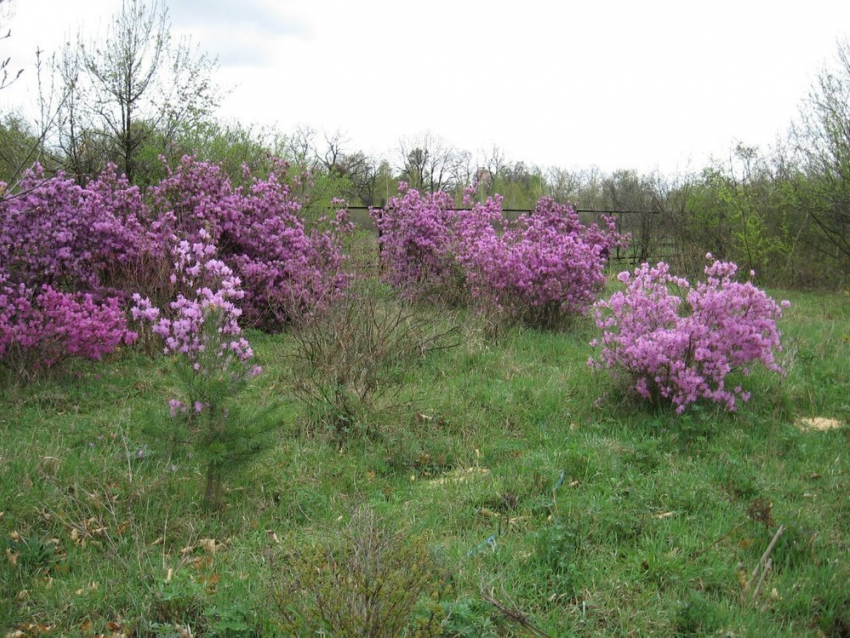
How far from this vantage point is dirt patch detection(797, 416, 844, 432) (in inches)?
212

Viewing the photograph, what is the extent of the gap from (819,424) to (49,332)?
22.8 feet

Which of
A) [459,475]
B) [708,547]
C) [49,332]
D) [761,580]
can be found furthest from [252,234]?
[761,580]

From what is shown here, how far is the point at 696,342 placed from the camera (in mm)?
5488

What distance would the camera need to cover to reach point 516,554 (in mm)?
→ 3369

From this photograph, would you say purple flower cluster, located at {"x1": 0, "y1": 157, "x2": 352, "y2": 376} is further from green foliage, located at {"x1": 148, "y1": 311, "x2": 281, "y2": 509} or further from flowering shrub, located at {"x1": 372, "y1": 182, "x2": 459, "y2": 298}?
flowering shrub, located at {"x1": 372, "y1": 182, "x2": 459, "y2": 298}

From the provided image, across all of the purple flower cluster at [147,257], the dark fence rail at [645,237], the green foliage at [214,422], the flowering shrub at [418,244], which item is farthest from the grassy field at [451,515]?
the dark fence rail at [645,237]

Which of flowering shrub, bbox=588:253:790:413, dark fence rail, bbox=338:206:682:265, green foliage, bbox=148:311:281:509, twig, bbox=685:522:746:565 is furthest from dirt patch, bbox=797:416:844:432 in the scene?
dark fence rail, bbox=338:206:682:265

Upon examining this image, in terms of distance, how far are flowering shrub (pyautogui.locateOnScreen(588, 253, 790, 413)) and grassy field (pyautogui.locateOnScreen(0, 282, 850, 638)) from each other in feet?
0.69

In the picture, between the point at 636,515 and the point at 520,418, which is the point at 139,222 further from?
the point at 636,515

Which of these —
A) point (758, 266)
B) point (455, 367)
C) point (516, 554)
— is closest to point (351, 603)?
point (516, 554)

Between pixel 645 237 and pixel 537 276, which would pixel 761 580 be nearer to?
pixel 537 276

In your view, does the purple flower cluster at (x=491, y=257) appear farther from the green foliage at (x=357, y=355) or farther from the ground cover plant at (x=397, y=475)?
the green foliage at (x=357, y=355)

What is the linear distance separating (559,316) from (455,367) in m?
2.96

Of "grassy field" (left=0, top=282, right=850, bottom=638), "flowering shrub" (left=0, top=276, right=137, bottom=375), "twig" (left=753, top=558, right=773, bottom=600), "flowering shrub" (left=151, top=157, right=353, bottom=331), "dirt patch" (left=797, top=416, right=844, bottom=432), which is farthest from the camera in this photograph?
"flowering shrub" (left=151, top=157, right=353, bottom=331)
